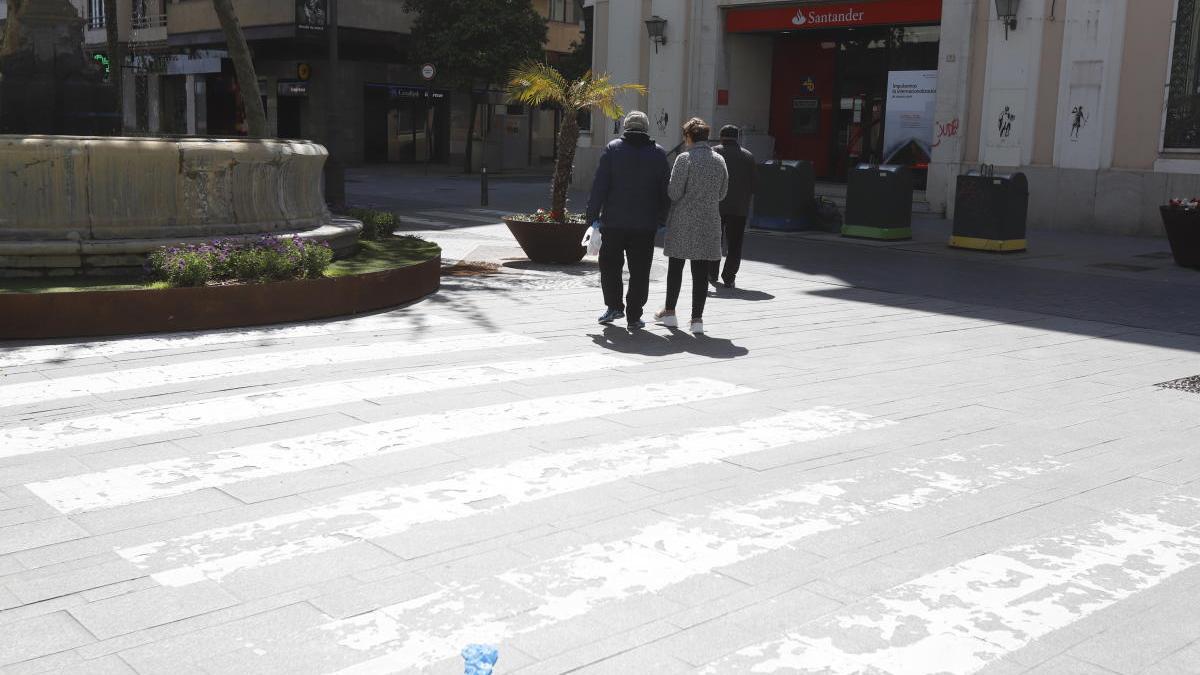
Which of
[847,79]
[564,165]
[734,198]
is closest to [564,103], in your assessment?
[564,165]

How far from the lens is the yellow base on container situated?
17.5 metres

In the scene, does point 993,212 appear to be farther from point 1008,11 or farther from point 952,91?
point 952,91

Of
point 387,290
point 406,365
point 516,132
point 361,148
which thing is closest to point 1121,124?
point 387,290

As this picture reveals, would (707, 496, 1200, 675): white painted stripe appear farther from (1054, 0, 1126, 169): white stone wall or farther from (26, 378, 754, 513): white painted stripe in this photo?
(1054, 0, 1126, 169): white stone wall

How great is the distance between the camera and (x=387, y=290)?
11.1m

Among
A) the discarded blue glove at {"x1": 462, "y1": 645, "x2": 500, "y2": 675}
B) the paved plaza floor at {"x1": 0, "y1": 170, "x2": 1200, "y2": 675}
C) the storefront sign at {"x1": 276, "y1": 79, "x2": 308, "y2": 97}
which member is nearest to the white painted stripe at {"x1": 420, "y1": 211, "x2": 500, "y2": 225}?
the paved plaza floor at {"x1": 0, "y1": 170, "x2": 1200, "y2": 675}

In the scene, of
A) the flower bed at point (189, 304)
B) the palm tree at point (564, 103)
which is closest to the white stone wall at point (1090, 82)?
the palm tree at point (564, 103)

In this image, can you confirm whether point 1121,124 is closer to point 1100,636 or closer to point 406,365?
point 406,365

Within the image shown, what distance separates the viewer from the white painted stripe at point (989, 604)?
3.85m

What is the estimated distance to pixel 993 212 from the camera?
1750cm

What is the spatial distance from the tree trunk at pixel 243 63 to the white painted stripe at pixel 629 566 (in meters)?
11.1

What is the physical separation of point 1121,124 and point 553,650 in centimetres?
1901

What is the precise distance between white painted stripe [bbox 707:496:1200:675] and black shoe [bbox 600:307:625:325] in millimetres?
5603

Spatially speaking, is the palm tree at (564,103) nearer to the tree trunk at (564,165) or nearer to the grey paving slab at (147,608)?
the tree trunk at (564,165)
